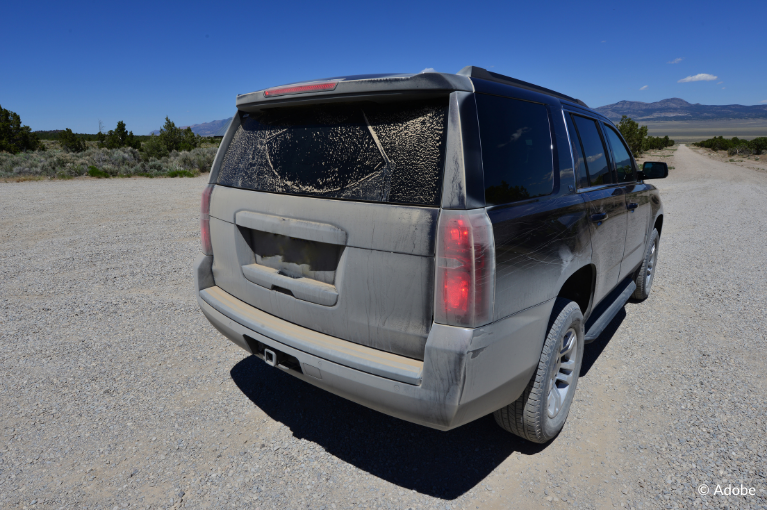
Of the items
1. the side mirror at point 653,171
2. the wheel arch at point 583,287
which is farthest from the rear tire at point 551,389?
the side mirror at point 653,171

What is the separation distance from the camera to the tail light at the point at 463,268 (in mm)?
1835

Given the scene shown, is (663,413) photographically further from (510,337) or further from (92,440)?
(92,440)

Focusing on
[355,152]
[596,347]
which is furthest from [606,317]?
[355,152]

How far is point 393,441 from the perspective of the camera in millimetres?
2768

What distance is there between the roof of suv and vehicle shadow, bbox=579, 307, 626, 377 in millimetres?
2364

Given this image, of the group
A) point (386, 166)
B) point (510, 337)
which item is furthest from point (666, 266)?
point (386, 166)

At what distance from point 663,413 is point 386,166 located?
260cm

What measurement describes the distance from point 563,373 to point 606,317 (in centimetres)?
83

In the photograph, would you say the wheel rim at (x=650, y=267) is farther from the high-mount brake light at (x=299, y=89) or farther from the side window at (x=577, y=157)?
the high-mount brake light at (x=299, y=89)

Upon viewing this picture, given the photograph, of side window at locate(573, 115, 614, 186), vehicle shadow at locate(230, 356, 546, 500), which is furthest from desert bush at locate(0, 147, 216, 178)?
side window at locate(573, 115, 614, 186)

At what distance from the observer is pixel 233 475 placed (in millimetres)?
2426

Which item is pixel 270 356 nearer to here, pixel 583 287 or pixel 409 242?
pixel 409 242

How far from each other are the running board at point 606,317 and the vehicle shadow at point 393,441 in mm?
855

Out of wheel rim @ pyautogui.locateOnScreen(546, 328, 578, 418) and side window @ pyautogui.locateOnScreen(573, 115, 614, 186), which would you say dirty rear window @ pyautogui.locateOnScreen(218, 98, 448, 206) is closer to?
wheel rim @ pyautogui.locateOnScreen(546, 328, 578, 418)
